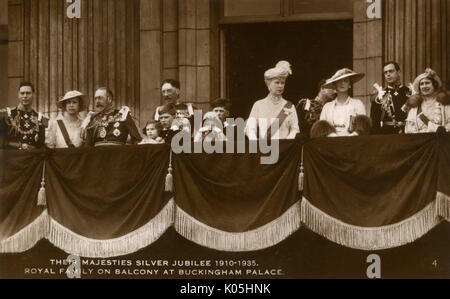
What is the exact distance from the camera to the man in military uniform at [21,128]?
11.4m

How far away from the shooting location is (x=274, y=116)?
1083 cm

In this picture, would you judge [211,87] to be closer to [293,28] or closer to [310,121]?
[293,28]

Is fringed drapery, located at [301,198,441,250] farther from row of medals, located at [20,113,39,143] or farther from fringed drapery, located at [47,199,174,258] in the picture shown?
row of medals, located at [20,113,39,143]

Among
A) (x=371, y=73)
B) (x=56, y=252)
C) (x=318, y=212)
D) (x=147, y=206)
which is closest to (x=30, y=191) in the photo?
(x=56, y=252)

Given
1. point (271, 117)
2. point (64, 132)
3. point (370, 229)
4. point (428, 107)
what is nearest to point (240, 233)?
point (370, 229)

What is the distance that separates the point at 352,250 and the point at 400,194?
2.65ft

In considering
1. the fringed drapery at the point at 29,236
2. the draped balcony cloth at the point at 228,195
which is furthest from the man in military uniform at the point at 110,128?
the fringed drapery at the point at 29,236

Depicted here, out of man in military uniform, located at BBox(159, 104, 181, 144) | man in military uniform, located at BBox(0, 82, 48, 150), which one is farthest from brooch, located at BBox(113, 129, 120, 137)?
man in military uniform, located at BBox(0, 82, 48, 150)

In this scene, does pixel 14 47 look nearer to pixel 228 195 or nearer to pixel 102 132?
pixel 102 132

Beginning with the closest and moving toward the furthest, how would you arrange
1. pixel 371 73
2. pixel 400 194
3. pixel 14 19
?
pixel 400 194
pixel 371 73
pixel 14 19

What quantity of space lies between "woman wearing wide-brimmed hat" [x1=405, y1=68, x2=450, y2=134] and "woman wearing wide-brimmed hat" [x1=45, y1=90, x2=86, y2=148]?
400 cm

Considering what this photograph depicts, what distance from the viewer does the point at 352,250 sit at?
10.0 m

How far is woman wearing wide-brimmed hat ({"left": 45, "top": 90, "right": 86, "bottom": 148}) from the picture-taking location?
1162 cm

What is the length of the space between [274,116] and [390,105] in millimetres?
1382
